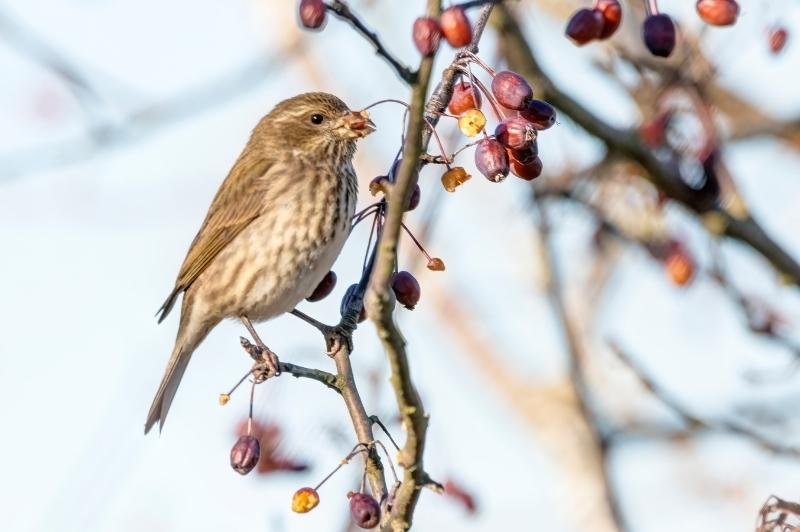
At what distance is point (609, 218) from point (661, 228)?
0.33 meters

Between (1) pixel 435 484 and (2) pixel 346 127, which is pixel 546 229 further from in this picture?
(1) pixel 435 484

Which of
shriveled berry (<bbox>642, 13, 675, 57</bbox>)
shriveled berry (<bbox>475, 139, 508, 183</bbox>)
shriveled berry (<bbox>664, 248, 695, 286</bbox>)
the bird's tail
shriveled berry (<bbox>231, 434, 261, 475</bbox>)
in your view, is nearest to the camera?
shriveled berry (<bbox>475, 139, 508, 183</bbox>)

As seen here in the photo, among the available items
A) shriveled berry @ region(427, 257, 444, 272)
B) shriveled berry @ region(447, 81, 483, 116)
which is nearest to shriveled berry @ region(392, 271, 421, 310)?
shriveled berry @ region(427, 257, 444, 272)

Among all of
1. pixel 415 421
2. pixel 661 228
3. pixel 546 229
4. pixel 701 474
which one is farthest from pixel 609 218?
pixel 701 474

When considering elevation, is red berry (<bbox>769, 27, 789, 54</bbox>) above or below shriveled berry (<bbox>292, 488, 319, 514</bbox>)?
above

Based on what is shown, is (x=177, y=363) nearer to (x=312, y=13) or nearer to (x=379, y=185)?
(x=379, y=185)

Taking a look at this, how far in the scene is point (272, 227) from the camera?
774 cm

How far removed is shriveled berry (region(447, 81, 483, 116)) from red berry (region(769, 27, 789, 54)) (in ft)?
8.98

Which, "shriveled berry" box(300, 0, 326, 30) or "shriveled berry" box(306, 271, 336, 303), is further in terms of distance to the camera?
"shriveled berry" box(306, 271, 336, 303)

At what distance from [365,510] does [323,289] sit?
2.06 metres

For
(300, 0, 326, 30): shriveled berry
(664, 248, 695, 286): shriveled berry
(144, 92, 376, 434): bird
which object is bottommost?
(300, 0, 326, 30): shriveled berry

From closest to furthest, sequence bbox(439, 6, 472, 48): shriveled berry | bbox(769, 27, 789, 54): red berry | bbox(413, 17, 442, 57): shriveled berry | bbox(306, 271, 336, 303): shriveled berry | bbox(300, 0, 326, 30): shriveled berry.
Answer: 1. bbox(413, 17, 442, 57): shriveled berry
2. bbox(300, 0, 326, 30): shriveled berry
3. bbox(439, 6, 472, 48): shriveled berry
4. bbox(306, 271, 336, 303): shriveled berry
5. bbox(769, 27, 789, 54): red berry

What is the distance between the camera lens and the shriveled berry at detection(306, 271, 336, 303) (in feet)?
21.0

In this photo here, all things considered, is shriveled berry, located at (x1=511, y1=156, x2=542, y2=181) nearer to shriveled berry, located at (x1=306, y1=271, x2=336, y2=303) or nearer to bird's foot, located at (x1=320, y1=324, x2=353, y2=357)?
bird's foot, located at (x1=320, y1=324, x2=353, y2=357)
